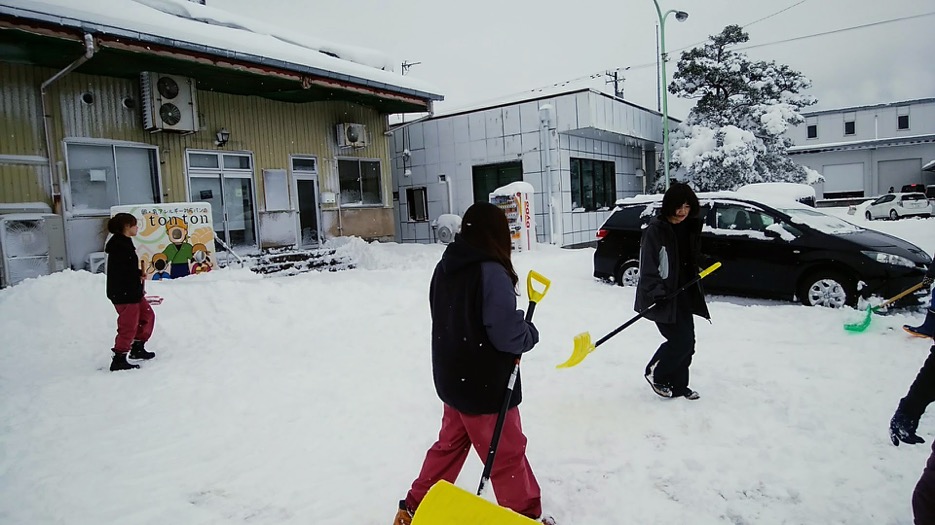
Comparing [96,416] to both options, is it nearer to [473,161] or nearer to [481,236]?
[481,236]

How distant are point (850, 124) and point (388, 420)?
181 ft

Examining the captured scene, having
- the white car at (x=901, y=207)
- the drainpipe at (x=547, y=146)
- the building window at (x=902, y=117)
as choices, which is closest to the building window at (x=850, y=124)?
the building window at (x=902, y=117)

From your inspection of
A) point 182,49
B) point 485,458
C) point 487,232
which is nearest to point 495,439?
point 485,458

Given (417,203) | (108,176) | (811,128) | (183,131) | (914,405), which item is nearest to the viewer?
(914,405)

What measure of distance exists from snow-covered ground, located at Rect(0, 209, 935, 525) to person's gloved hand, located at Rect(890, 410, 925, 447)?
0.48ft

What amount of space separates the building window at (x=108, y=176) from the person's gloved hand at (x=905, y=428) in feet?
40.2

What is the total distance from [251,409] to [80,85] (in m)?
9.16

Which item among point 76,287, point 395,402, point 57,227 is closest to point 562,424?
point 395,402

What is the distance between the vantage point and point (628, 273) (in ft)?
30.6

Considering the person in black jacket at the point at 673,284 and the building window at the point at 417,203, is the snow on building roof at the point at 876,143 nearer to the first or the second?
the building window at the point at 417,203

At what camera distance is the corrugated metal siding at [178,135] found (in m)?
9.57

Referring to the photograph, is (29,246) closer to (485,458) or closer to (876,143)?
(485,458)

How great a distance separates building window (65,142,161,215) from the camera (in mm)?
10312

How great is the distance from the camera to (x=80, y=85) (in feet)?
33.8
